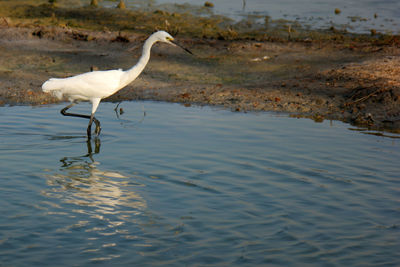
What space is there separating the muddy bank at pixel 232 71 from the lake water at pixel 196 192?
1.02 m

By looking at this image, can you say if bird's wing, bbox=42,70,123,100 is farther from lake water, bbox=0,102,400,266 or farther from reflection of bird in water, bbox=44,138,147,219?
reflection of bird in water, bbox=44,138,147,219

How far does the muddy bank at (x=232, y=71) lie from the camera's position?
11000 millimetres

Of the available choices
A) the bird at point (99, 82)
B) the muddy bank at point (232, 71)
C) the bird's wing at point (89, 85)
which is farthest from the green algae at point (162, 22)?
the bird's wing at point (89, 85)

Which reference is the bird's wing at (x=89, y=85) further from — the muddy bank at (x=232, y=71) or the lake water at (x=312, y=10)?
the lake water at (x=312, y=10)

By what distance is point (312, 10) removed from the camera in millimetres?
22578

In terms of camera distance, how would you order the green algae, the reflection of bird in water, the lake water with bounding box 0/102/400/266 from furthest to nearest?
1. the green algae
2. the reflection of bird in water
3. the lake water with bounding box 0/102/400/266

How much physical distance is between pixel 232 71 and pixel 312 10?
10.4 m

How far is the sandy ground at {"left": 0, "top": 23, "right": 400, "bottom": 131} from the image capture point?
432 inches

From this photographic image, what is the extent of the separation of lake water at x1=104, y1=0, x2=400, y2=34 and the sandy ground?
5.00 meters

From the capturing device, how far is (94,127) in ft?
30.8

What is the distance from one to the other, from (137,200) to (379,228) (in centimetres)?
246

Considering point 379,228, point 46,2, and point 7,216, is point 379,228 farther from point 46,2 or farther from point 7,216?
point 46,2

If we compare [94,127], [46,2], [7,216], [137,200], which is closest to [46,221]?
[7,216]

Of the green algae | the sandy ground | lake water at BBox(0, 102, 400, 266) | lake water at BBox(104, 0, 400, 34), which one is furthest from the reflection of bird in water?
lake water at BBox(104, 0, 400, 34)
